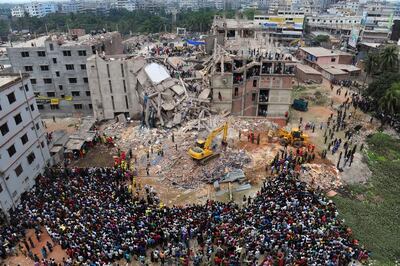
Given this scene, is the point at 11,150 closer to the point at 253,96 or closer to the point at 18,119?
the point at 18,119

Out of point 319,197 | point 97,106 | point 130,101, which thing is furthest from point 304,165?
point 97,106

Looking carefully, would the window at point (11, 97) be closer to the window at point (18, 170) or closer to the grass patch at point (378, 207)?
the window at point (18, 170)

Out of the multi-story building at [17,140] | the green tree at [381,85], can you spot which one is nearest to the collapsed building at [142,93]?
the multi-story building at [17,140]

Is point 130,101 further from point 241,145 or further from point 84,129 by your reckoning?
point 241,145

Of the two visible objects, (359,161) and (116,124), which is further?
(116,124)

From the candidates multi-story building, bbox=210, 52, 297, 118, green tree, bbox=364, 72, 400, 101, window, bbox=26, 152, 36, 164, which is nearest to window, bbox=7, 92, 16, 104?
window, bbox=26, 152, 36, 164
